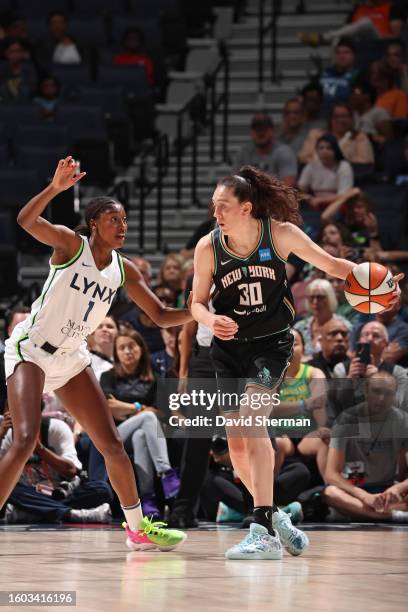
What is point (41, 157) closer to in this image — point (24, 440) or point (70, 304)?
point (70, 304)

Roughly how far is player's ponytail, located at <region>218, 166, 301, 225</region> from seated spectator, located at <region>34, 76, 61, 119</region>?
279 inches

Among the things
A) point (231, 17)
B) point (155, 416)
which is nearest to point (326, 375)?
point (155, 416)

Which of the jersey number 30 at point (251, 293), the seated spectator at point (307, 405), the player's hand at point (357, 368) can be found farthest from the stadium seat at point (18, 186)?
the jersey number 30 at point (251, 293)

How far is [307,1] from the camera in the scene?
→ 14859 mm

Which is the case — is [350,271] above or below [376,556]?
above

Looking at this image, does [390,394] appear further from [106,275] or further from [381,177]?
[381,177]

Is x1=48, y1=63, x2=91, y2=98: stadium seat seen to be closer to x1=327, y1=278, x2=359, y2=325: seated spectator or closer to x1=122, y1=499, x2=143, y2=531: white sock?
x1=327, y1=278, x2=359, y2=325: seated spectator

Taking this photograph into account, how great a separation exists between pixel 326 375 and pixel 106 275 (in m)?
2.95

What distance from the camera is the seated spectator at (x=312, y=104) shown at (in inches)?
501

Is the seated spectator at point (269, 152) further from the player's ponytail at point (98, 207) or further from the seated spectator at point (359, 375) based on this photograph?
the player's ponytail at point (98, 207)

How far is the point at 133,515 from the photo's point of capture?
6.45m

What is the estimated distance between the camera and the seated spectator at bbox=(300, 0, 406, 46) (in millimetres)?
13438

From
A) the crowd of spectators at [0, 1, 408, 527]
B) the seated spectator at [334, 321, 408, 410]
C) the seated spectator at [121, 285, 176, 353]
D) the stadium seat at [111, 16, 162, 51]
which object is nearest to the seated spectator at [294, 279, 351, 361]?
the crowd of spectators at [0, 1, 408, 527]

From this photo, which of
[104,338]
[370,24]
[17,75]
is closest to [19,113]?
[17,75]
